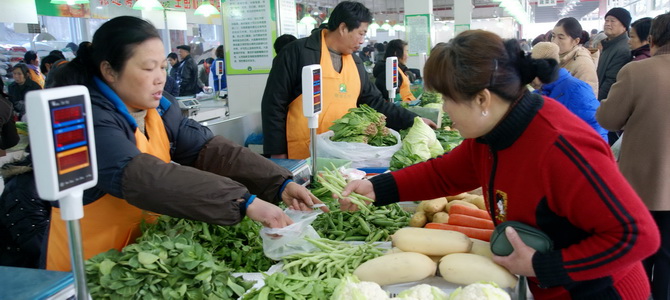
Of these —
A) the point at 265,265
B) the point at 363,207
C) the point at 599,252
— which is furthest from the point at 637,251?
the point at 265,265

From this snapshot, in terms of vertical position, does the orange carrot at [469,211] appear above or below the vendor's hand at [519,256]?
below

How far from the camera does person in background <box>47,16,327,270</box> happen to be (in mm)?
1816

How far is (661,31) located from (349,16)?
1.97 meters

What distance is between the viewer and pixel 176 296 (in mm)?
1608

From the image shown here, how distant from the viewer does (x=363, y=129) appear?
379 cm

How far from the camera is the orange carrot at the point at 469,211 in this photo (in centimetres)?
243

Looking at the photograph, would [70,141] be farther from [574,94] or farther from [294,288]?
[574,94]

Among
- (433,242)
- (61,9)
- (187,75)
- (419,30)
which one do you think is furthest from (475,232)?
(61,9)

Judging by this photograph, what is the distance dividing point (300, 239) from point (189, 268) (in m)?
0.58

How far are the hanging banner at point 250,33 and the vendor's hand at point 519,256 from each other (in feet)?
13.3

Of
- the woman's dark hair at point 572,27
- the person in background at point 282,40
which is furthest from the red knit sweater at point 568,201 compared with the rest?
the woman's dark hair at point 572,27

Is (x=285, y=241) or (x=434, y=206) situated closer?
(x=285, y=241)

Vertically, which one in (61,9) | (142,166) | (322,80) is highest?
(61,9)

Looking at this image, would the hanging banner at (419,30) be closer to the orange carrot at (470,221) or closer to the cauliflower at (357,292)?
the orange carrot at (470,221)
